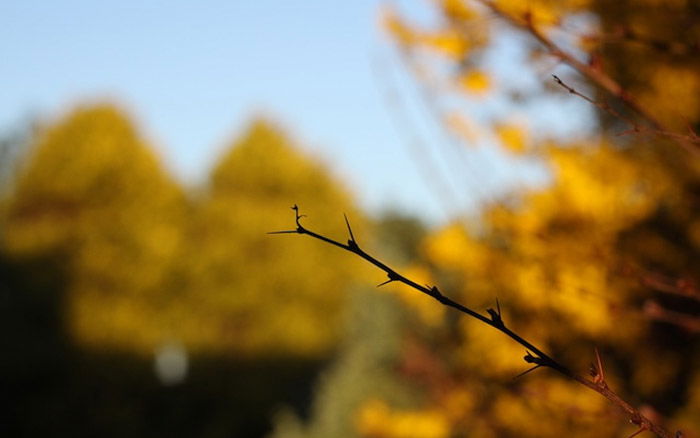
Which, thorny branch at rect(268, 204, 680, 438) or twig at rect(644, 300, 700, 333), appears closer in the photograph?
thorny branch at rect(268, 204, 680, 438)

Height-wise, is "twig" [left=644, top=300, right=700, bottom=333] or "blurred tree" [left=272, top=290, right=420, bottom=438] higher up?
"twig" [left=644, top=300, right=700, bottom=333]

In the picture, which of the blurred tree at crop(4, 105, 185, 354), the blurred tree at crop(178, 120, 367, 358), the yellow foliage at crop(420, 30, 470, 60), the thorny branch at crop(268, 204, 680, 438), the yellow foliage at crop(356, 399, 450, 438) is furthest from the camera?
the blurred tree at crop(178, 120, 367, 358)

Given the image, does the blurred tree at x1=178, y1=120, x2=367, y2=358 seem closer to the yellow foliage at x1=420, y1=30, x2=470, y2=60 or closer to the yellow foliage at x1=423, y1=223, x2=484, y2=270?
the yellow foliage at x1=423, y1=223, x2=484, y2=270

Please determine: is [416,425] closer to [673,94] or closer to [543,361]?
[673,94]

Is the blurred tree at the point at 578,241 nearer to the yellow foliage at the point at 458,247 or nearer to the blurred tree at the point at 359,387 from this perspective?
the yellow foliage at the point at 458,247

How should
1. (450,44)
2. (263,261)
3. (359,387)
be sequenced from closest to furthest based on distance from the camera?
(450,44) → (359,387) → (263,261)

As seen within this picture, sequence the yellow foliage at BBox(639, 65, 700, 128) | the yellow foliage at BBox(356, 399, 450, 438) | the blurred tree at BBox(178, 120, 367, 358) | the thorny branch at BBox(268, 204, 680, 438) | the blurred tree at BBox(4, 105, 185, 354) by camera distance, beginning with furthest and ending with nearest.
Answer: the blurred tree at BBox(178, 120, 367, 358) < the blurred tree at BBox(4, 105, 185, 354) < the yellow foliage at BBox(356, 399, 450, 438) < the yellow foliage at BBox(639, 65, 700, 128) < the thorny branch at BBox(268, 204, 680, 438)

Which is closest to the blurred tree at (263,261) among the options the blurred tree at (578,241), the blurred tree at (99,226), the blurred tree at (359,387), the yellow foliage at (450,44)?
the blurred tree at (99,226)

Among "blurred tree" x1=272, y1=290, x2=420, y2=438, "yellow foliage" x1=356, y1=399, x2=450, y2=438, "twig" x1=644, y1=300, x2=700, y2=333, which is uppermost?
"twig" x1=644, y1=300, x2=700, y2=333

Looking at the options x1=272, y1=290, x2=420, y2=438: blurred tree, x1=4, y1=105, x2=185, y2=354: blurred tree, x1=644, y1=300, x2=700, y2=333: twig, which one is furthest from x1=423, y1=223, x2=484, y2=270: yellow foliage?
x1=4, y1=105, x2=185, y2=354: blurred tree

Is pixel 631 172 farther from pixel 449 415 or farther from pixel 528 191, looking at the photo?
pixel 449 415

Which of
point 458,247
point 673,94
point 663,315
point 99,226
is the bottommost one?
point 99,226

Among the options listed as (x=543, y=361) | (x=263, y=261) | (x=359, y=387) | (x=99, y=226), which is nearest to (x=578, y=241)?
(x=543, y=361)

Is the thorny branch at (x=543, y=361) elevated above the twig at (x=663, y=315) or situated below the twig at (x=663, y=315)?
above
